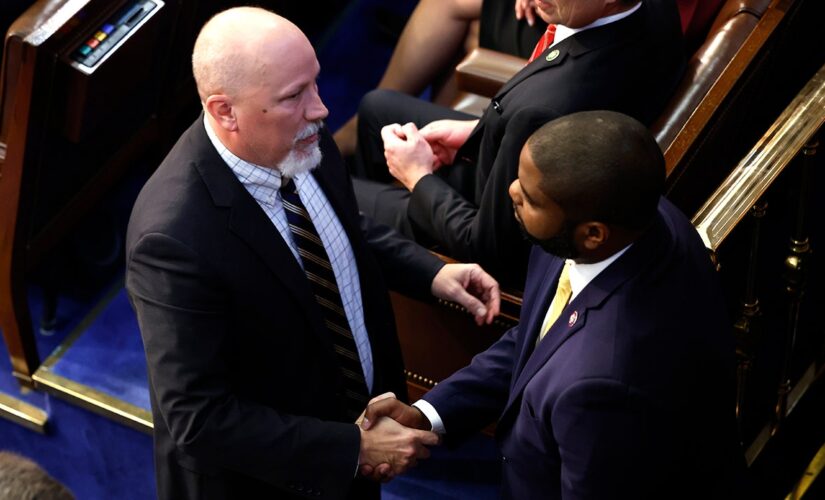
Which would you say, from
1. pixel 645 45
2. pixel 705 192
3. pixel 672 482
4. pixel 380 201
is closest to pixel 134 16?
pixel 380 201

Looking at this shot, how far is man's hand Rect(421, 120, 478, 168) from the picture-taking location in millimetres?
2633

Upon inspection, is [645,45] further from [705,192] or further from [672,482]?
[672,482]

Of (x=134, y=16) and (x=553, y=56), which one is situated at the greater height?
(x=553, y=56)

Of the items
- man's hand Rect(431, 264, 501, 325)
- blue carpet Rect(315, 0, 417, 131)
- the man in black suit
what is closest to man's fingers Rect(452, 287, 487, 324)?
man's hand Rect(431, 264, 501, 325)

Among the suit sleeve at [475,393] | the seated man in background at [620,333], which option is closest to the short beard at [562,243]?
the seated man in background at [620,333]

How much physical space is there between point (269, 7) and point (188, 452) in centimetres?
190

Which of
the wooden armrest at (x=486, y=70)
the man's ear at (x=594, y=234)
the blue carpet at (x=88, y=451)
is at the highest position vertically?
the man's ear at (x=594, y=234)

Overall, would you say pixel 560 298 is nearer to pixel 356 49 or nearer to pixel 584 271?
pixel 584 271

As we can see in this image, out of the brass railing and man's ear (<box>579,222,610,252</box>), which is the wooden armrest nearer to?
the brass railing

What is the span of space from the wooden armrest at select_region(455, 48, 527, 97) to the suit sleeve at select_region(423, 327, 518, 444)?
2.67ft

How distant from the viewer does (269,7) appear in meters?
3.44

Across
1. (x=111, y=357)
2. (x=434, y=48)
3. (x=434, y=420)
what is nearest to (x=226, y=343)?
(x=434, y=420)

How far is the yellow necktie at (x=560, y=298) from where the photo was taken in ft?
5.78

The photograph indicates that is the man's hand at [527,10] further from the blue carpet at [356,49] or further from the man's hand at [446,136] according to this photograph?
the blue carpet at [356,49]
